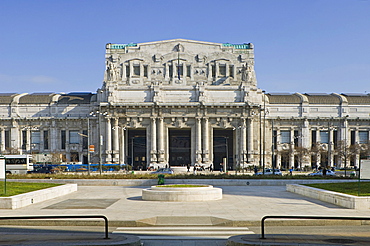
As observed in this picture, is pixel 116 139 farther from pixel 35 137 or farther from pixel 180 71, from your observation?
pixel 180 71

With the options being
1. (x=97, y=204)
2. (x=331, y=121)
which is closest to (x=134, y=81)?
(x=331, y=121)

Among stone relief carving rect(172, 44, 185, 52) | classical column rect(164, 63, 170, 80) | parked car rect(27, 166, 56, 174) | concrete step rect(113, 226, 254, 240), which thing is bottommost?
parked car rect(27, 166, 56, 174)

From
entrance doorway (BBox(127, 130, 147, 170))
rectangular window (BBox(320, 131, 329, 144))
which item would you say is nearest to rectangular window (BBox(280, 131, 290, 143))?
rectangular window (BBox(320, 131, 329, 144))

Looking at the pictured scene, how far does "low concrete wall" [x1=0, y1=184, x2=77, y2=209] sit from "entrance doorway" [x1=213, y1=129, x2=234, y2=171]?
252 feet

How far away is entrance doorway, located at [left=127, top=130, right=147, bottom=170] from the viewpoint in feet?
374

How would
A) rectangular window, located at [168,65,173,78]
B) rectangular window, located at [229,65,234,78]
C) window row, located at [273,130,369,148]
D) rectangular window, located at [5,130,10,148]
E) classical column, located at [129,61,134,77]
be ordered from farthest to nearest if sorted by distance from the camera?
rectangular window, located at [229,65,234,78], rectangular window, located at [168,65,173,78], classical column, located at [129,61,134,77], window row, located at [273,130,369,148], rectangular window, located at [5,130,10,148]

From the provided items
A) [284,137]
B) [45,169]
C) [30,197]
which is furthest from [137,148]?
[30,197]

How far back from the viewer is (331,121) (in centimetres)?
11731

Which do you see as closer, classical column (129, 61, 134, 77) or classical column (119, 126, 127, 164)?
classical column (119, 126, 127, 164)

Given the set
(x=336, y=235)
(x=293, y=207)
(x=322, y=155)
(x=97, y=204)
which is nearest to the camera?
(x=336, y=235)

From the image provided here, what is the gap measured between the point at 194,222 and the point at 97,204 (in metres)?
9.37

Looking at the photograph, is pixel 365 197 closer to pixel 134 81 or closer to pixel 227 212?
pixel 227 212

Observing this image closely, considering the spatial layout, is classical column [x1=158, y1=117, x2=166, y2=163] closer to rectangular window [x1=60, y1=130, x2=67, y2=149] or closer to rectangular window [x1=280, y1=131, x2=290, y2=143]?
rectangular window [x1=60, y1=130, x2=67, y2=149]

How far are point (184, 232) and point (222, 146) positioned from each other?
311ft
